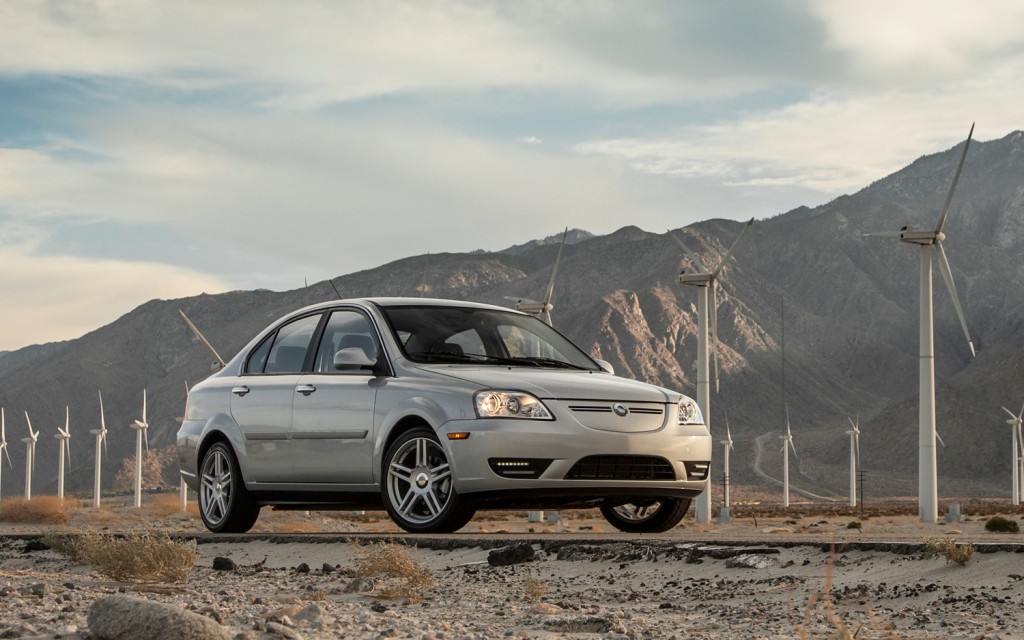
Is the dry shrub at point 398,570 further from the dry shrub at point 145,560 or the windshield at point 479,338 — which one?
the windshield at point 479,338

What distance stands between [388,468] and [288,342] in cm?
226

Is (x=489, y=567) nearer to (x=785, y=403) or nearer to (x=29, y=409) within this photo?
(x=785, y=403)

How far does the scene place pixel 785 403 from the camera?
597 ft

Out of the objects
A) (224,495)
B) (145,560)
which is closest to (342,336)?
(224,495)

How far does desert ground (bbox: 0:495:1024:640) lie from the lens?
302 inches

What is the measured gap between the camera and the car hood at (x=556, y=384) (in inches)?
411

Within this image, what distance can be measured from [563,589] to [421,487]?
59.6 inches

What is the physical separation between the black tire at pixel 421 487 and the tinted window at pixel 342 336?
3.72 feet

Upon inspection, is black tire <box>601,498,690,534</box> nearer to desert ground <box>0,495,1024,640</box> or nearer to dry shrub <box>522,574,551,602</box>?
desert ground <box>0,495,1024,640</box>

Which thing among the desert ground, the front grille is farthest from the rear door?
the front grille

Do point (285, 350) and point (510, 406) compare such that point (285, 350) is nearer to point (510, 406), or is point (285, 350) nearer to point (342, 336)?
point (342, 336)

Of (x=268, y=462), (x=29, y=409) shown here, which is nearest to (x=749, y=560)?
(x=268, y=462)

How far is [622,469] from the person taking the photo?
34.9 ft

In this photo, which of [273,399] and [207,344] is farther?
[207,344]
